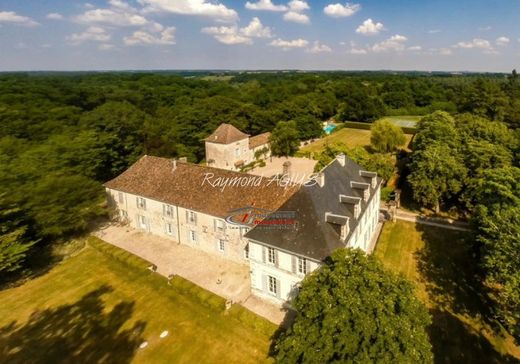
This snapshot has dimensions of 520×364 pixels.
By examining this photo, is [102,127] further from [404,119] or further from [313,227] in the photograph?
[404,119]

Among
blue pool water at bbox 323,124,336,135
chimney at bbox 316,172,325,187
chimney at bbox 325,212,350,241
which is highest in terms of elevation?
chimney at bbox 316,172,325,187

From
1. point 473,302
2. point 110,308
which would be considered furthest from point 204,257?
point 473,302

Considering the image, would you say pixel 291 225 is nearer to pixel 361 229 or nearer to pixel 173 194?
pixel 361 229

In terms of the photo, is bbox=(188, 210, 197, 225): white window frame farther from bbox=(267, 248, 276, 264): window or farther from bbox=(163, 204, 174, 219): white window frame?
bbox=(267, 248, 276, 264): window

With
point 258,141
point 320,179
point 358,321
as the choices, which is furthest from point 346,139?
point 358,321

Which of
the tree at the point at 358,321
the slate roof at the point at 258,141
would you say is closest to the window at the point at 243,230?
the tree at the point at 358,321

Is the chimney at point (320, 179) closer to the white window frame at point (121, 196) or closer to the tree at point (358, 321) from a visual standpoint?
the tree at point (358, 321)

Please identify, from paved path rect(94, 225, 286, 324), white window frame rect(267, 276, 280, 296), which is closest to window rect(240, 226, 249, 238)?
paved path rect(94, 225, 286, 324)
